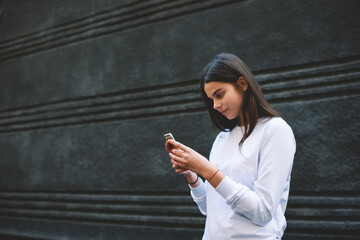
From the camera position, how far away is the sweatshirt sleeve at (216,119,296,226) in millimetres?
1133

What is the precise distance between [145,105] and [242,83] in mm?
1729

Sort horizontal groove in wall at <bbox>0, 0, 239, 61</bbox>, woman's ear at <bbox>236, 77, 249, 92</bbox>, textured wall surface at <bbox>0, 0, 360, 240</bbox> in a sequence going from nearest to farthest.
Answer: woman's ear at <bbox>236, 77, 249, 92</bbox> → textured wall surface at <bbox>0, 0, 360, 240</bbox> → horizontal groove in wall at <bbox>0, 0, 239, 61</bbox>

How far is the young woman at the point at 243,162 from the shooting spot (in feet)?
3.76

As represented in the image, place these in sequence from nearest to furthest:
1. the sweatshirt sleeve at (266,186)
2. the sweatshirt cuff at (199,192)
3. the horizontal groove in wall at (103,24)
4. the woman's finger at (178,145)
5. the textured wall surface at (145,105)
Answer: the sweatshirt sleeve at (266,186)
the woman's finger at (178,145)
the sweatshirt cuff at (199,192)
the textured wall surface at (145,105)
the horizontal groove in wall at (103,24)

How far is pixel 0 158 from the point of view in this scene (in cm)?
393

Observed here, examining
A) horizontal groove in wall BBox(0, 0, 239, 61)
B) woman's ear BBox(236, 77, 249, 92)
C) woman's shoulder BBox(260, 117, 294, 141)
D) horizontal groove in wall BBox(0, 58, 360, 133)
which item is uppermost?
horizontal groove in wall BBox(0, 0, 239, 61)

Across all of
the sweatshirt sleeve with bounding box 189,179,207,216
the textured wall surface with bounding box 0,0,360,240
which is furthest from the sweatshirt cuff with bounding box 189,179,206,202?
the textured wall surface with bounding box 0,0,360,240

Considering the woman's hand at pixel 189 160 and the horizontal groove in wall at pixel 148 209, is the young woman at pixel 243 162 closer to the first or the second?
the woman's hand at pixel 189 160

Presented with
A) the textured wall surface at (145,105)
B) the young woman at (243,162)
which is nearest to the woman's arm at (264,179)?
the young woman at (243,162)

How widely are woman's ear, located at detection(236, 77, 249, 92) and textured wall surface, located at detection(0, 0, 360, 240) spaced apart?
1.06 meters

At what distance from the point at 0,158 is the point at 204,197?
3533 millimetres

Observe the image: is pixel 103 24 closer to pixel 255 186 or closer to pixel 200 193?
pixel 200 193

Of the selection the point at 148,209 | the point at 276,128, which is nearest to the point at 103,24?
the point at 148,209

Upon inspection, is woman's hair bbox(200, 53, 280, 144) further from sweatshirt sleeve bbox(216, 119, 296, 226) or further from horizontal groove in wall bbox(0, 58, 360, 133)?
horizontal groove in wall bbox(0, 58, 360, 133)
